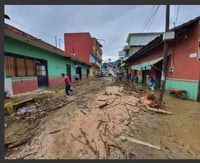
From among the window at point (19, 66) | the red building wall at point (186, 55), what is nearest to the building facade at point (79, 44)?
the window at point (19, 66)

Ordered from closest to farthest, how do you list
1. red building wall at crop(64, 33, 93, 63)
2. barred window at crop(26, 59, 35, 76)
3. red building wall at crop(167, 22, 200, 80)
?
red building wall at crop(167, 22, 200, 80), barred window at crop(26, 59, 35, 76), red building wall at crop(64, 33, 93, 63)

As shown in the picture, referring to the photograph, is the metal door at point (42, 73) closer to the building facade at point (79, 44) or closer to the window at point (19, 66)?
the window at point (19, 66)

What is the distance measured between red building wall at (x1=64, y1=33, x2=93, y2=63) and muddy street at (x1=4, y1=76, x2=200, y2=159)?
96.2ft

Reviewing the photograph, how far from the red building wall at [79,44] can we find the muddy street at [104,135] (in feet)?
96.2

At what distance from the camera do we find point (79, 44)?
34312 mm

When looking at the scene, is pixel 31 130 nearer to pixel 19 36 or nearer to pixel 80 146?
pixel 80 146

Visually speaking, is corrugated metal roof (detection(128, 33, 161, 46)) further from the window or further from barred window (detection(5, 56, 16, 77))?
barred window (detection(5, 56, 16, 77))

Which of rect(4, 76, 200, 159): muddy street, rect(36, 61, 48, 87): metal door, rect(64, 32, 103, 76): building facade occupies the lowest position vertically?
rect(4, 76, 200, 159): muddy street

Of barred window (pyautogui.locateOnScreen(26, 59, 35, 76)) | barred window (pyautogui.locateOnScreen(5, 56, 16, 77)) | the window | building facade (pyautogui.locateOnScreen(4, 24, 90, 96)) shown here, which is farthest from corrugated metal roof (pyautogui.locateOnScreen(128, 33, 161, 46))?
barred window (pyautogui.locateOnScreen(5, 56, 16, 77))

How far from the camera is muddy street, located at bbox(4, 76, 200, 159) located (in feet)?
10.3

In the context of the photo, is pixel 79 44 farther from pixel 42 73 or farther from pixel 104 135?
pixel 104 135

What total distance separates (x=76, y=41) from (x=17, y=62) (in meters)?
27.4

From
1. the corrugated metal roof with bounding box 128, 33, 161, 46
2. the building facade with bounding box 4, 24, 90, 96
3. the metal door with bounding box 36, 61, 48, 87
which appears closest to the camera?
the building facade with bounding box 4, 24, 90, 96

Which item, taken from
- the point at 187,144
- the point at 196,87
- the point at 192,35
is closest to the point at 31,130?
the point at 187,144
